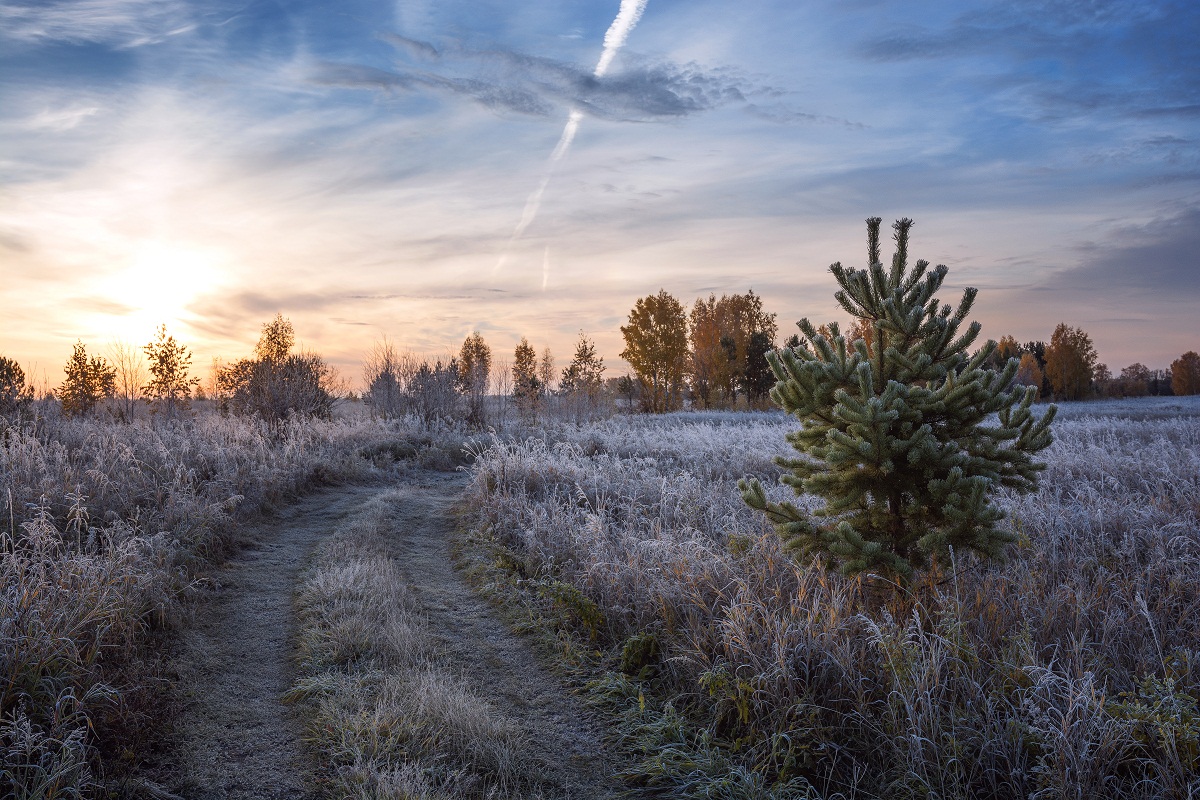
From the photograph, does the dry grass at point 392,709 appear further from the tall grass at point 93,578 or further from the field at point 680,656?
the tall grass at point 93,578

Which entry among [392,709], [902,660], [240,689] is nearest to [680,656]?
[902,660]

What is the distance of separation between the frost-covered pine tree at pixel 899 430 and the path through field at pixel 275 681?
2.08 meters

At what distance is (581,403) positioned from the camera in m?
29.8

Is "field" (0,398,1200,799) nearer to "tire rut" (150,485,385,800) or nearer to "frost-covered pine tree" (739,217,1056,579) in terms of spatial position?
"tire rut" (150,485,385,800)

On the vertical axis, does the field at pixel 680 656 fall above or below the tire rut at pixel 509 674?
above

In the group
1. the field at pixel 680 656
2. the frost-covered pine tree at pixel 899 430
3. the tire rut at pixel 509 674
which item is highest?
the frost-covered pine tree at pixel 899 430

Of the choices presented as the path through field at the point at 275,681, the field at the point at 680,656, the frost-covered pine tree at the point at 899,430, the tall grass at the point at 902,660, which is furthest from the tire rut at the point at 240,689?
the frost-covered pine tree at the point at 899,430

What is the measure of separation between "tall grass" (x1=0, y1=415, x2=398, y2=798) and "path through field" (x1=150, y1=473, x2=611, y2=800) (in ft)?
1.08

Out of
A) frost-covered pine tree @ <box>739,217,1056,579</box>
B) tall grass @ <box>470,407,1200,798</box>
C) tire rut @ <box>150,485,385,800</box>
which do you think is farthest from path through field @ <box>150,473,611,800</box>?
frost-covered pine tree @ <box>739,217,1056,579</box>

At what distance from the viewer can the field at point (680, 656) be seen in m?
3.54

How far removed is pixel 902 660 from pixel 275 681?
4.58 meters

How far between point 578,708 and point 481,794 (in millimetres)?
1241

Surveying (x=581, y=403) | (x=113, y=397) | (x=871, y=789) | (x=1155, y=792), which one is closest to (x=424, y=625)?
(x=871, y=789)

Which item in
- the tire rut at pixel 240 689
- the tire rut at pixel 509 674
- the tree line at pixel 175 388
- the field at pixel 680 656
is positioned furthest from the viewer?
the tree line at pixel 175 388
